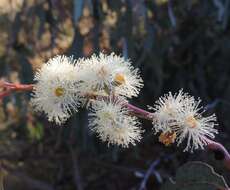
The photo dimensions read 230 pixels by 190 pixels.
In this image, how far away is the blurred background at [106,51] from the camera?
2.55 m

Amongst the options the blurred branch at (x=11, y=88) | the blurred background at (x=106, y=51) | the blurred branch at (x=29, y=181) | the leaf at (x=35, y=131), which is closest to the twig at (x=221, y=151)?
the blurred branch at (x=11, y=88)

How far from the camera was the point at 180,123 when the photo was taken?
90 cm

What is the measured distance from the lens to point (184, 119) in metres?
0.90

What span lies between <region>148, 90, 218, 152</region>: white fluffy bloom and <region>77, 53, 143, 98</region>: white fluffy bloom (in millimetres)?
68

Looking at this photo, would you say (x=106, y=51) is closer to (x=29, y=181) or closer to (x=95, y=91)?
(x=29, y=181)

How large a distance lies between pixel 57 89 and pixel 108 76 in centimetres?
9

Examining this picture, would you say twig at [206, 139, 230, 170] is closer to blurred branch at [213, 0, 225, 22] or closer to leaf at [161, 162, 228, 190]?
leaf at [161, 162, 228, 190]

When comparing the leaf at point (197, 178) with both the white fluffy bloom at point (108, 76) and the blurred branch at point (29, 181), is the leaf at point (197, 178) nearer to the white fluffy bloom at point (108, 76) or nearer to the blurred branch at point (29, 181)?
the white fluffy bloom at point (108, 76)

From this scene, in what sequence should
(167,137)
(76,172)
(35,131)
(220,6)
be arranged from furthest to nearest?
1. (35,131)
2. (76,172)
3. (220,6)
4. (167,137)

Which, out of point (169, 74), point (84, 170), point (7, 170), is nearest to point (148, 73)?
point (169, 74)

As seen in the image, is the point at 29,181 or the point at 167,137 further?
the point at 29,181

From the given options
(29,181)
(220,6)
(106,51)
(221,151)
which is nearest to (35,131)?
(29,181)

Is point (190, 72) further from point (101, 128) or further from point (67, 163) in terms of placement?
point (101, 128)

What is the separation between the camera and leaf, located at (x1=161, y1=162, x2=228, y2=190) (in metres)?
0.97
